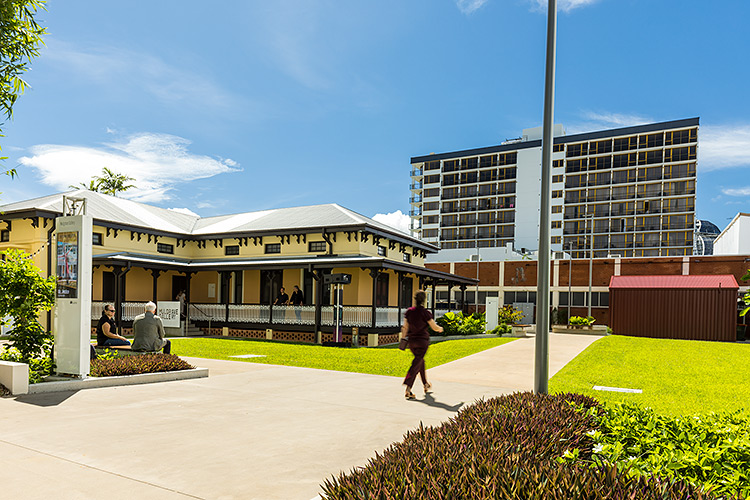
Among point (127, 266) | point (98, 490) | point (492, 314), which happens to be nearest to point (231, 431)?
point (98, 490)

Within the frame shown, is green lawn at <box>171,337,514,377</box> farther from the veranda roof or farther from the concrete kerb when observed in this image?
the veranda roof

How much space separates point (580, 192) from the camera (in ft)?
284

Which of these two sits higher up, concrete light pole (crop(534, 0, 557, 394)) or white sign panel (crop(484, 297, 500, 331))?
concrete light pole (crop(534, 0, 557, 394))

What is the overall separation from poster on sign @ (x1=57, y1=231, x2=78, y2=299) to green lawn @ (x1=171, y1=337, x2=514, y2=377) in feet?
20.3

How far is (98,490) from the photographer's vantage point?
462cm

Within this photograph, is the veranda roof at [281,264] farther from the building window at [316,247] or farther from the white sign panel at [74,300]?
the white sign panel at [74,300]

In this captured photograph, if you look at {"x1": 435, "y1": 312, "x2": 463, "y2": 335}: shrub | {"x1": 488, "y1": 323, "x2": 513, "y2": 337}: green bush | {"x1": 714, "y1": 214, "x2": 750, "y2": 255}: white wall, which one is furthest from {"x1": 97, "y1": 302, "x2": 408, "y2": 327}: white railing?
{"x1": 714, "y1": 214, "x2": 750, "y2": 255}: white wall

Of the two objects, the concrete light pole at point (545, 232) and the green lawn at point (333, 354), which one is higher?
the concrete light pole at point (545, 232)

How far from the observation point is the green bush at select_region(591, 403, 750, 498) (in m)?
3.74

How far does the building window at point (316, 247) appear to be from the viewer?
26469mm

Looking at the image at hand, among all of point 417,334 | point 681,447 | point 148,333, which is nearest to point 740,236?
point 417,334

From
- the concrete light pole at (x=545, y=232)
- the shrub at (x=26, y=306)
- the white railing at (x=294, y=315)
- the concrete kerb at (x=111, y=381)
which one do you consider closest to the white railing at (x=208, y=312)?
the white railing at (x=294, y=315)

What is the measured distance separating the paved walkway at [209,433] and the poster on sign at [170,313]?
14.1m

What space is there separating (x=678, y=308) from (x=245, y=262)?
26.5 m
